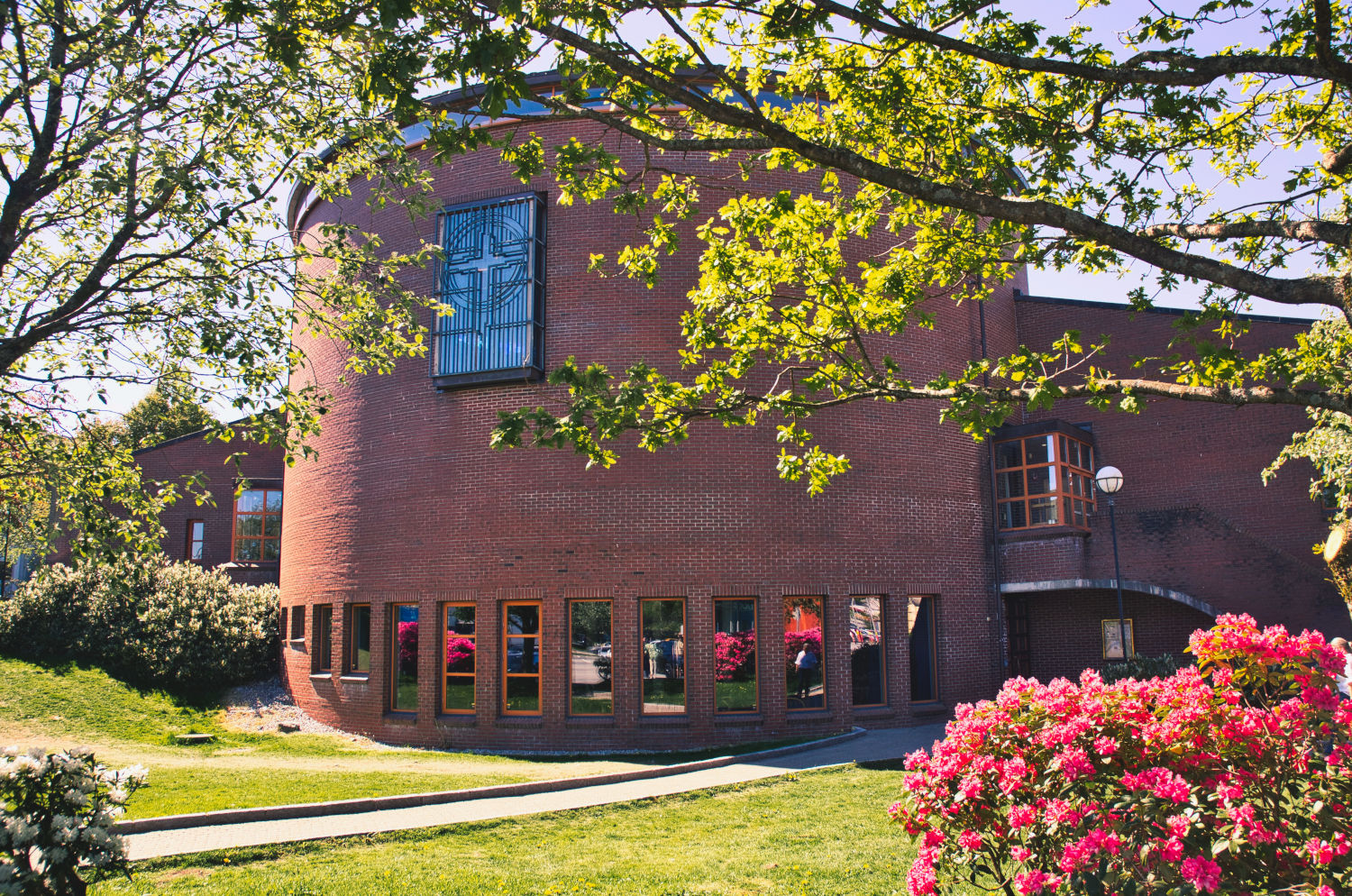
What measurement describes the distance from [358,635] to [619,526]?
6386mm

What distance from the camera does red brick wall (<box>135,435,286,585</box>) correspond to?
27.7 m

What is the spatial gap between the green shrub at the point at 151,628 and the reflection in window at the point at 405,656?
644cm

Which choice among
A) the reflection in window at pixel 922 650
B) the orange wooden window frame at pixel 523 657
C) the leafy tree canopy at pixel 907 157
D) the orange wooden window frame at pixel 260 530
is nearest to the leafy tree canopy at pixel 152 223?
the leafy tree canopy at pixel 907 157

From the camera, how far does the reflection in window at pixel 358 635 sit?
18.1 m

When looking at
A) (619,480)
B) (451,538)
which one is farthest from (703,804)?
(451,538)

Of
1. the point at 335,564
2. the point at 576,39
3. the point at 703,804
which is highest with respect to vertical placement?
the point at 576,39

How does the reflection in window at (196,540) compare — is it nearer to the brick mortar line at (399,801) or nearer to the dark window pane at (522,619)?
the dark window pane at (522,619)

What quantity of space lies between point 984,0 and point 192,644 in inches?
843

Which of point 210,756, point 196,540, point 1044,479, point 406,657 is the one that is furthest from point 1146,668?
point 196,540

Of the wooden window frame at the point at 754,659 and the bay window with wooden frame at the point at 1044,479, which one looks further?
the bay window with wooden frame at the point at 1044,479

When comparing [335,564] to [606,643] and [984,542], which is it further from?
[984,542]

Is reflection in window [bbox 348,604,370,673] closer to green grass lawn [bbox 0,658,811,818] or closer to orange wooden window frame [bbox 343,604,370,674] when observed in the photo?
orange wooden window frame [bbox 343,604,370,674]

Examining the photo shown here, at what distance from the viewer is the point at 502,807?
10586mm

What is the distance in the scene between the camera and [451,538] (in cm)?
1669
